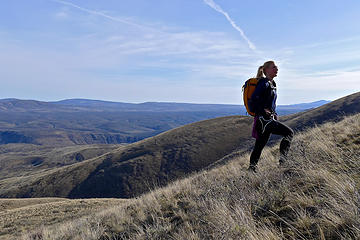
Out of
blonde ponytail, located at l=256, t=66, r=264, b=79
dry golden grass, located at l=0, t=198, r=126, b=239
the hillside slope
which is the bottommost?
the hillside slope

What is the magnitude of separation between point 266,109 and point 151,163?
139 ft

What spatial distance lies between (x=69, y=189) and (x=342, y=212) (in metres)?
46.4

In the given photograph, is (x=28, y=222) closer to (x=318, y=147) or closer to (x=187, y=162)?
(x=318, y=147)

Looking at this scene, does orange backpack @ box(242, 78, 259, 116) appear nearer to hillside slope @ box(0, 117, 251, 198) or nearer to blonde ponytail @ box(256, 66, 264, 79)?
blonde ponytail @ box(256, 66, 264, 79)

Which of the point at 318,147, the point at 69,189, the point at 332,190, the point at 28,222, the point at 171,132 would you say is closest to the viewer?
the point at 332,190

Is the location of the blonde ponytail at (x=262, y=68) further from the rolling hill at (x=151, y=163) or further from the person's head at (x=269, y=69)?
the rolling hill at (x=151, y=163)

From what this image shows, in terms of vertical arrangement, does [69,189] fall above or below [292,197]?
below

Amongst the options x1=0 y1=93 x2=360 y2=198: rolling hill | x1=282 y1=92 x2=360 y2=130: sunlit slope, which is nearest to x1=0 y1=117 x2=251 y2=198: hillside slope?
x1=0 y1=93 x2=360 y2=198: rolling hill

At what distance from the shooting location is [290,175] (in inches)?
169

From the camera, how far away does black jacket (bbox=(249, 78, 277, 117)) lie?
491 cm

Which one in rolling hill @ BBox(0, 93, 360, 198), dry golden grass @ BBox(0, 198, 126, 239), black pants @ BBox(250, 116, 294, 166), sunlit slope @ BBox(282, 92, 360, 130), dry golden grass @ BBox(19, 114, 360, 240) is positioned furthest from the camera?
sunlit slope @ BBox(282, 92, 360, 130)

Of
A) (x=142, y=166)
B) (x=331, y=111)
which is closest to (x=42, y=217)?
(x=142, y=166)

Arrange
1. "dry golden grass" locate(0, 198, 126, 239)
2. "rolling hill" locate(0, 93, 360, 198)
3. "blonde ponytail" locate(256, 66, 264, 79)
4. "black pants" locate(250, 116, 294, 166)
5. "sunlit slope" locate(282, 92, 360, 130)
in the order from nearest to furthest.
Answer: "black pants" locate(250, 116, 294, 166)
"blonde ponytail" locate(256, 66, 264, 79)
"dry golden grass" locate(0, 198, 126, 239)
"rolling hill" locate(0, 93, 360, 198)
"sunlit slope" locate(282, 92, 360, 130)

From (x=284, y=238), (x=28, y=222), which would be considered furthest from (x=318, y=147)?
(x=28, y=222)
